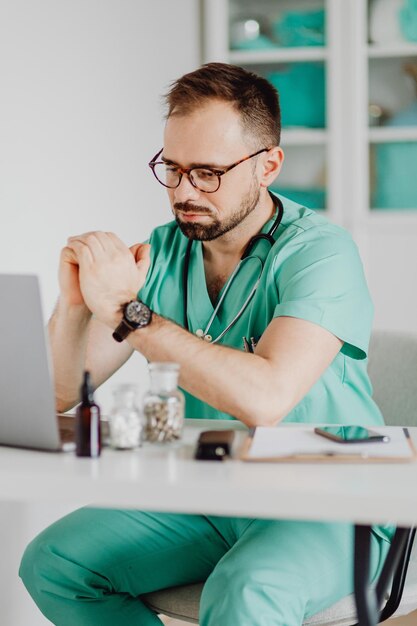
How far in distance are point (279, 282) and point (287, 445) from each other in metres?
0.47

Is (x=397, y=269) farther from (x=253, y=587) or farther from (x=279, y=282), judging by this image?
(x=253, y=587)

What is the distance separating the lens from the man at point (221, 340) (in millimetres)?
1423

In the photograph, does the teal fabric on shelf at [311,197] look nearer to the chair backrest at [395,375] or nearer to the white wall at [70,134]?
the white wall at [70,134]

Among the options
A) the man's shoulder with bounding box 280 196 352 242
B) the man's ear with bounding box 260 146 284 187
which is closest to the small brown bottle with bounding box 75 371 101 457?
the man's shoulder with bounding box 280 196 352 242

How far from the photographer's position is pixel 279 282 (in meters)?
1.71

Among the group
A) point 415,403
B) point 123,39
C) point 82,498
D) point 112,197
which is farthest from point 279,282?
point 123,39

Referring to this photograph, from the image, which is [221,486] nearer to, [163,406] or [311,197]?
[163,406]

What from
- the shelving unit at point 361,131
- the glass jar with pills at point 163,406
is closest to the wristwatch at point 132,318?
the glass jar with pills at point 163,406

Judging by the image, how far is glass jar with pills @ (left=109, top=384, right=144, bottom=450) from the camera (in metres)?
1.31

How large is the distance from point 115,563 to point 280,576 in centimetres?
34

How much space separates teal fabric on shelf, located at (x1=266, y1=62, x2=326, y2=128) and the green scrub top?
2140 millimetres

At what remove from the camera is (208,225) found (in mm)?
1773

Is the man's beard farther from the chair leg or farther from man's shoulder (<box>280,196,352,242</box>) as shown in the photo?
the chair leg

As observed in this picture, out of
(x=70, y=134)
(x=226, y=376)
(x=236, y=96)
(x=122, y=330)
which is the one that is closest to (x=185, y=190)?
(x=236, y=96)
